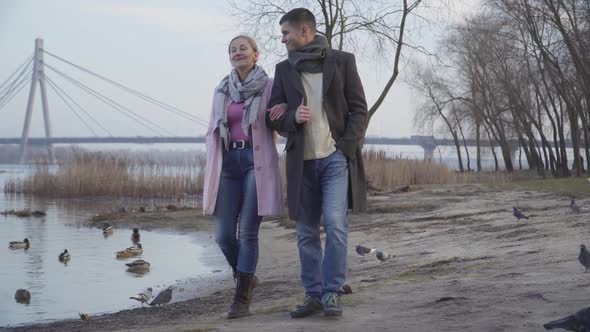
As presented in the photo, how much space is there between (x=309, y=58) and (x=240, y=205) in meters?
0.97

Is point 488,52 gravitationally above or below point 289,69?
above

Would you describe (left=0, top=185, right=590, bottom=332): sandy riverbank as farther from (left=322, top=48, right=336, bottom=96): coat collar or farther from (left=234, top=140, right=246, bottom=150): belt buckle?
(left=322, top=48, right=336, bottom=96): coat collar

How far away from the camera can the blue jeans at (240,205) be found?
5.13 metres

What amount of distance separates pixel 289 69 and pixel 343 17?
11736 mm

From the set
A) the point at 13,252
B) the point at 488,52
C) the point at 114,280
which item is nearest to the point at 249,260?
the point at 114,280

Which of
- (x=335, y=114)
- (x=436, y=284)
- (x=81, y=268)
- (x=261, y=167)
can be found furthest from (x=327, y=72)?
(x=81, y=268)

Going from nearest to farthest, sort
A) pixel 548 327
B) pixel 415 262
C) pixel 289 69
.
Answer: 1. pixel 548 327
2. pixel 289 69
3. pixel 415 262

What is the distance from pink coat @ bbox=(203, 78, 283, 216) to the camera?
505 centimetres

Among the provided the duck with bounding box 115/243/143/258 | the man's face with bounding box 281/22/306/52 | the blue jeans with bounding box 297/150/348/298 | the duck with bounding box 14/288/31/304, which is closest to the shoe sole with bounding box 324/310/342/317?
the blue jeans with bounding box 297/150/348/298

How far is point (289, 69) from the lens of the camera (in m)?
4.96

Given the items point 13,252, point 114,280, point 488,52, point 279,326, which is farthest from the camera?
point 488,52

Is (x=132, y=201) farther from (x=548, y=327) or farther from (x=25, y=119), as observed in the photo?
(x=25, y=119)

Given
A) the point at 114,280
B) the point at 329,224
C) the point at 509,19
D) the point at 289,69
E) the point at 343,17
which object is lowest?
the point at 114,280

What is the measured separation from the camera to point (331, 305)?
4758 mm
